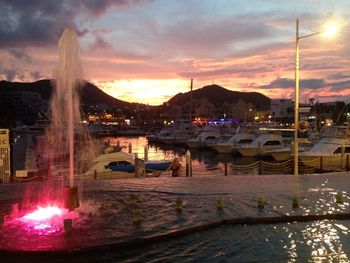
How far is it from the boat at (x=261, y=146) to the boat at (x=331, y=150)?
13984 mm

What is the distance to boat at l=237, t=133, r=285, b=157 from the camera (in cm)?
6071

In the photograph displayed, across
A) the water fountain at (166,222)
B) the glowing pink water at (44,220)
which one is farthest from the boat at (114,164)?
the glowing pink water at (44,220)

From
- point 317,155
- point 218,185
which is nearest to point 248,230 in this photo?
point 218,185

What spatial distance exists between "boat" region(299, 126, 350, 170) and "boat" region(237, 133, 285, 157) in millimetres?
13984

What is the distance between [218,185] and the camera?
2039 cm

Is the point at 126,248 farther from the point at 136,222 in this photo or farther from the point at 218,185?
the point at 218,185

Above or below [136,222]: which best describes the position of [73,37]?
above

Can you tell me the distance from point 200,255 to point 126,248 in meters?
1.81

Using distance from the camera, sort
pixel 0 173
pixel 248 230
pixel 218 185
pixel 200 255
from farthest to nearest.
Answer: pixel 0 173 → pixel 218 185 → pixel 248 230 → pixel 200 255

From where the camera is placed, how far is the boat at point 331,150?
4056cm

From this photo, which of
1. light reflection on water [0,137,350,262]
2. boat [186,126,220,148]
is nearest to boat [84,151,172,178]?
light reflection on water [0,137,350,262]

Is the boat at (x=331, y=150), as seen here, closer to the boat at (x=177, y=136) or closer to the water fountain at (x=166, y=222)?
the water fountain at (x=166, y=222)

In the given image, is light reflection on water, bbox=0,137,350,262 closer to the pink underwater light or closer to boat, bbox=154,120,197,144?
the pink underwater light

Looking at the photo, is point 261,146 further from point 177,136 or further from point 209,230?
point 209,230
